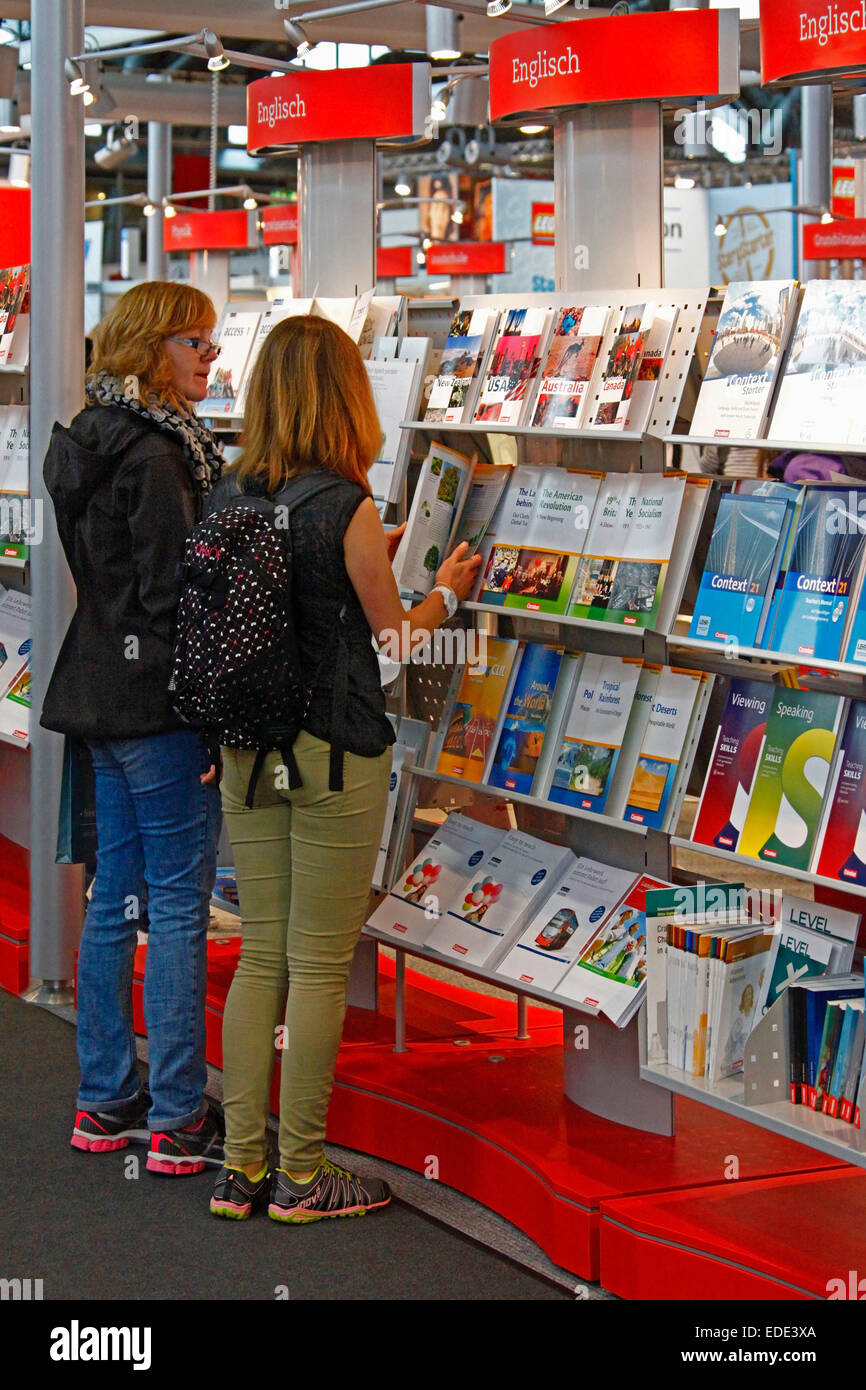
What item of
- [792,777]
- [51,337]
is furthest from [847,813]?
[51,337]

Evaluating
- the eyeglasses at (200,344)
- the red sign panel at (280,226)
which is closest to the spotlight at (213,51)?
the eyeglasses at (200,344)

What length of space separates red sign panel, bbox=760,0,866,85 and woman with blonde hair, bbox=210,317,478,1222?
1.80 metres

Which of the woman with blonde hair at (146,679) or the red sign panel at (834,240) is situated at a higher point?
the red sign panel at (834,240)

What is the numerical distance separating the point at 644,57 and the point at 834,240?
8.46m

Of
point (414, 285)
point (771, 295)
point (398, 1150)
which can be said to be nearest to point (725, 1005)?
point (398, 1150)

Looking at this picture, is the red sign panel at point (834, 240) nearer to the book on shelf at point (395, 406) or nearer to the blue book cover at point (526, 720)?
the book on shelf at point (395, 406)

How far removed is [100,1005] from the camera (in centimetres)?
383

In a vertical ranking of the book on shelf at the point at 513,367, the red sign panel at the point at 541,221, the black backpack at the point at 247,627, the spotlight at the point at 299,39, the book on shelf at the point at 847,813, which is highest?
the red sign panel at the point at 541,221

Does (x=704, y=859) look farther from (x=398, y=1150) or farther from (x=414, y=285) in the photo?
(x=414, y=285)

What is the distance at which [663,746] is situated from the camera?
3.41 meters

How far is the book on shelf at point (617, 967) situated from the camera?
3396mm

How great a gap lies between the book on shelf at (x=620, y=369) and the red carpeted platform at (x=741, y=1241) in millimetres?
1594

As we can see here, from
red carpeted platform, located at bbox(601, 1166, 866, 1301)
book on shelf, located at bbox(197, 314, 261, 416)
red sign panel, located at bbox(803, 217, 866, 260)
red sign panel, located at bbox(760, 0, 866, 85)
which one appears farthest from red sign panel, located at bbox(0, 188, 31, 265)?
red sign panel, located at bbox(803, 217, 866, 260)

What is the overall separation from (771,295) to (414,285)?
23250mm
